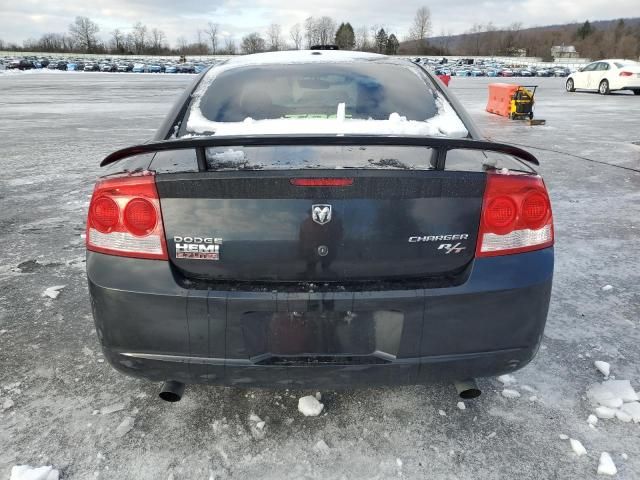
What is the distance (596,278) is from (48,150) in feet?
30.9

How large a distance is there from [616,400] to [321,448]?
144 cm

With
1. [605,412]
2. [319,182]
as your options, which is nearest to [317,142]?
[319,182]

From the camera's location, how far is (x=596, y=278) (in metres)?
3.75

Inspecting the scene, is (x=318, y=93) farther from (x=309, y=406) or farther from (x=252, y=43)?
(x=252, y=43)

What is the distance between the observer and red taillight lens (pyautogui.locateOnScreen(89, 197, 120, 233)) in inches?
73.9

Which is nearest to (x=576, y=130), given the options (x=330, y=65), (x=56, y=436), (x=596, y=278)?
(x=596, y=278)

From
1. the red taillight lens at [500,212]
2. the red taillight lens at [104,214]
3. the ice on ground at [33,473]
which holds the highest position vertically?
the red taillight lens at [500,212]

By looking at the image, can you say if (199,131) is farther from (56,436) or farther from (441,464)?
(441,464)

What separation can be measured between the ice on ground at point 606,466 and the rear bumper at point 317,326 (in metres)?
0.57

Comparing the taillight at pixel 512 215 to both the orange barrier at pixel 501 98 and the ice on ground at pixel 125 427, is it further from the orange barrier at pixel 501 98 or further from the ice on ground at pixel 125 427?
the orange barrier at pixel 501 98

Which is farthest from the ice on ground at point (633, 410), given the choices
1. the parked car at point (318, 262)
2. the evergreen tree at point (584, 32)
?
the evergreen tree at point (584, 32)

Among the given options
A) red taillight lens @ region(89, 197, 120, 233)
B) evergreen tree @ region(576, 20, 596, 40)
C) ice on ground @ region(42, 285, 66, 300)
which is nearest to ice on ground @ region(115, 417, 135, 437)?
red taillight lens @ region(89, 197, 120, 233)

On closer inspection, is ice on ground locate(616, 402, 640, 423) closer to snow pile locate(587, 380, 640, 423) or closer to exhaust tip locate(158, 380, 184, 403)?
snow pile locate(587, 380, 640, 423)

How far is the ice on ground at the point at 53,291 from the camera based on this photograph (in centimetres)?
349
